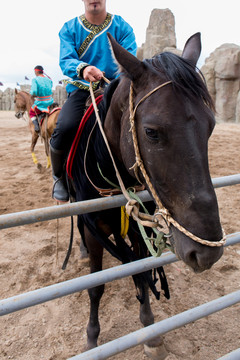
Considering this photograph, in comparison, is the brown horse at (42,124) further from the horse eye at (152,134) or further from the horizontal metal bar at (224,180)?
the horse eye at (152,134)

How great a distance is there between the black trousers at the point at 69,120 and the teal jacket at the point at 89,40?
88mm

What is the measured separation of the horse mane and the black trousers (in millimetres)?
871

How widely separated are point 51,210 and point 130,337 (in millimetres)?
741

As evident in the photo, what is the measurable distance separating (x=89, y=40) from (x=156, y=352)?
2442mm

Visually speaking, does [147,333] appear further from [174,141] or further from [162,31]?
[162,31]

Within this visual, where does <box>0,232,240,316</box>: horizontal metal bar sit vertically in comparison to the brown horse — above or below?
below

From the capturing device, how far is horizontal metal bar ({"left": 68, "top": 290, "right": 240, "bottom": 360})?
1174mm


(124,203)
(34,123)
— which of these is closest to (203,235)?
(124,203)

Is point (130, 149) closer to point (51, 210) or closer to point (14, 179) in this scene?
point (51, 210)

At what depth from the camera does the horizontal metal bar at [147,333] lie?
117cm

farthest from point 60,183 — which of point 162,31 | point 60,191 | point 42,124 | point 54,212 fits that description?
point 162,31

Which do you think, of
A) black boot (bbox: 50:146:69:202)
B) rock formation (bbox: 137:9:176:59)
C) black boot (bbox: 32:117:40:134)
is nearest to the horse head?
black boot (bbox: 50:146:69:202)

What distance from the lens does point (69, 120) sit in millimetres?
1901

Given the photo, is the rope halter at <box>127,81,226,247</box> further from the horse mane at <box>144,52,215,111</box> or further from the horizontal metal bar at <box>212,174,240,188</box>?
the horizontal metal bar at <box>212,174,240,188</box>
